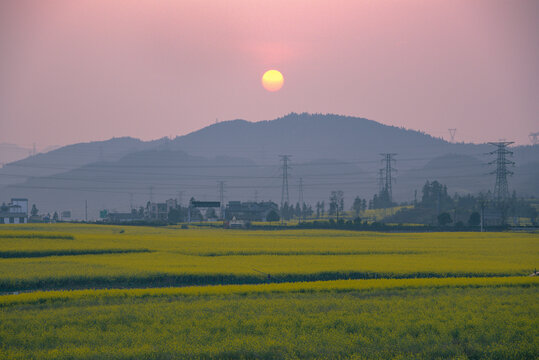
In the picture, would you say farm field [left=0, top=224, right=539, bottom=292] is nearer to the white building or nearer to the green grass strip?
the green grass strip

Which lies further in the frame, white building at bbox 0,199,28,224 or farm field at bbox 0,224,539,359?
white building at bbox 0,199,28,224

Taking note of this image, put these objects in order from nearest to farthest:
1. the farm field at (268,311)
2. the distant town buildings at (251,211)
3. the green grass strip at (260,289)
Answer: the farm field at (268,311) < the green grass strip at (260,289) < the distant town buildings at (251,211)

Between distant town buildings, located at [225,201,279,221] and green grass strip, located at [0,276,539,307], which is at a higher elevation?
distant town buildings, located at [225,201,279,221]

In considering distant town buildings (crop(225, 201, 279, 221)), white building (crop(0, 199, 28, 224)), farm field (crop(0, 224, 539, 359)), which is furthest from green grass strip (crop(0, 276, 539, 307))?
distant town buildings (crop(225, 201, 279, 221))

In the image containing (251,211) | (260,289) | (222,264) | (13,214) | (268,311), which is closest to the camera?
(268,311)

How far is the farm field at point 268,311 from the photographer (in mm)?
18453

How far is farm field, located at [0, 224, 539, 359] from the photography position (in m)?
18.5

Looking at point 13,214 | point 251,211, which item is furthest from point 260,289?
point 251,211

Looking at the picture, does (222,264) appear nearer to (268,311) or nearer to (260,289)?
(260,289)

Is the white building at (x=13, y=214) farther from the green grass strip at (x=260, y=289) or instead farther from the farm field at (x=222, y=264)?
the green grass strip at (x=260, y=289)

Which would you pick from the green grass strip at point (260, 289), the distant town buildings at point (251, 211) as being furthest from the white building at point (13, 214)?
the green grass strip at point (260, 289)

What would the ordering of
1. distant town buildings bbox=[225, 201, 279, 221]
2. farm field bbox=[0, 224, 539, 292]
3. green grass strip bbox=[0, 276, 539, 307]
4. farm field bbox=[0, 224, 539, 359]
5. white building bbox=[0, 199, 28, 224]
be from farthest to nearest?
1. distant town buildings bbox=[225, 201, 279, 221]
2. white building bbox=[0, 199, 28, 224]
3. farm field bbox=[0, 224, 539, 292]
4. green grass strip bbox=[0, 276, 539, 307]
5. farm field bbox=[0, 224, 539, 359]

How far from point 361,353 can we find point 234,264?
2519 centimetres

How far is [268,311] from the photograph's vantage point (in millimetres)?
23766
